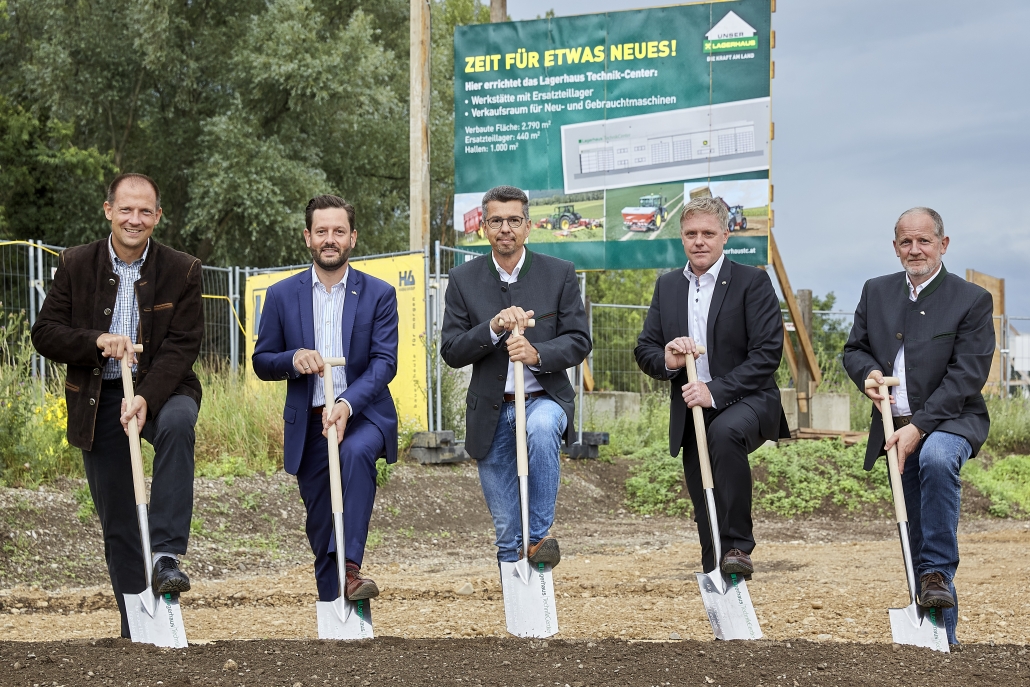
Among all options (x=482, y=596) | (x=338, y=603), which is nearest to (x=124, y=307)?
(x=338, y=603)

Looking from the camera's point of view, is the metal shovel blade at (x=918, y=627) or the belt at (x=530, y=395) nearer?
the metal shovel blade at (x=918, y=627)

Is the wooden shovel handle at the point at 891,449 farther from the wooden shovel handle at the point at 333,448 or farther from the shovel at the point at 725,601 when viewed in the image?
the wooden shovel handle at the point at 333,448

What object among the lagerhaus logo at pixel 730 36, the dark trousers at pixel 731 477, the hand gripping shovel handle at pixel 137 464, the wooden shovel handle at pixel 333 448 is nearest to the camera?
the hand gripping shovel handle at pixel 137 464

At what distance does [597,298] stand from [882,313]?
28247 mm

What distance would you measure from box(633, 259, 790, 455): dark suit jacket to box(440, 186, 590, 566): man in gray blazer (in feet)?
1.36

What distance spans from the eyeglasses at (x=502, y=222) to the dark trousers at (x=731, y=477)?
128cm

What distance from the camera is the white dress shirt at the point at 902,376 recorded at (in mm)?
5477

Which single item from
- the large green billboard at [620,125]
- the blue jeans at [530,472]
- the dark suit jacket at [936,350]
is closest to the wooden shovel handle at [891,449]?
the dark suit jacket at [936,350]

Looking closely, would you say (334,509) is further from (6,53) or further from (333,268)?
(6,53)

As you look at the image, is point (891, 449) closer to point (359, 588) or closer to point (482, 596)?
point (359, 588)

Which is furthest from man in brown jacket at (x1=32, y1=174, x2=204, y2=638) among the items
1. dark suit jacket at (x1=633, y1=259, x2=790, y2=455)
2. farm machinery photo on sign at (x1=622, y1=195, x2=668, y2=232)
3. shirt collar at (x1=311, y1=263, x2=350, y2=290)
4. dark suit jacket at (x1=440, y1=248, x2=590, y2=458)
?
farm machinery photo on sign at (x1=622, y1=195, x2=668, y2=232)

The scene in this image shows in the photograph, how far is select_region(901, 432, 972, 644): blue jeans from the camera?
5.16 m

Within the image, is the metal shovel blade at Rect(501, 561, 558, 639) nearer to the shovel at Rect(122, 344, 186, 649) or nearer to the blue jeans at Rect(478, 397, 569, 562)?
the blue jeans at Rect(478, 397, 569, 562)

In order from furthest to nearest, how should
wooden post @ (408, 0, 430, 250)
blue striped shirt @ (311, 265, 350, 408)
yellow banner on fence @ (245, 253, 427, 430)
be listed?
wooden post @ (408, 0, 430, 250) < yellow banner on fence @ (245, 253, 427, 430) < blue striped shirt @ (311, 265, 350, 408)
